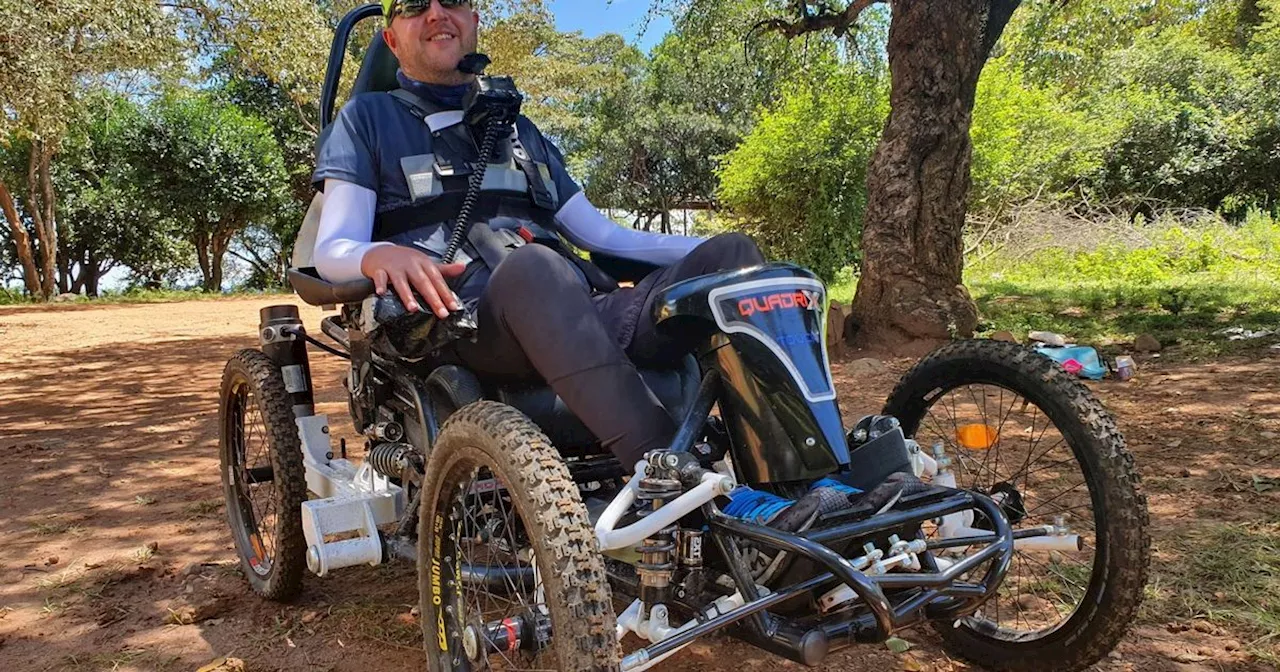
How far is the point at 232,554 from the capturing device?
10.8 ft

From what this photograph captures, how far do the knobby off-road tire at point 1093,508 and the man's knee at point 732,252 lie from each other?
22.4 inches

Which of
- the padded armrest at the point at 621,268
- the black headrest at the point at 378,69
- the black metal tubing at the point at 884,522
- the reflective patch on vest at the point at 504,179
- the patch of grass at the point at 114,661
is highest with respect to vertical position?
the black headrest at the point at 378,69

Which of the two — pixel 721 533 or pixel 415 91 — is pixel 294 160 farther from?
pixel 721 533

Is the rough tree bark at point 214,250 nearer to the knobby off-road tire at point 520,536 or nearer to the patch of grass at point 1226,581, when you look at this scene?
the knobby off-road tire at point 520,536

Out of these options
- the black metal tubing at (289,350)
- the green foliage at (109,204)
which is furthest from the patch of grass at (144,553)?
the green foliage at (109,204)

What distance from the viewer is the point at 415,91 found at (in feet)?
8.78

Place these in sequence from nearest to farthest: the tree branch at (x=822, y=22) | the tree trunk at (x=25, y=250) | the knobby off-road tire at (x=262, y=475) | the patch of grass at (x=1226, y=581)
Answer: the patch of grass at (x=1226, y=581)
the knobby off-road tire at (x=262, y=475)
the tree branch at (x=822, y=22)
the tree trunk at (x=25, y=250)

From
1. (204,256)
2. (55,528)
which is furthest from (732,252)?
(204,256)

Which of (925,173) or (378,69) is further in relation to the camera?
(925,173)

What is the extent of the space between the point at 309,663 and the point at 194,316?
41.5ft

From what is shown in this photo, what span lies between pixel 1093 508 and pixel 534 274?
130 cm

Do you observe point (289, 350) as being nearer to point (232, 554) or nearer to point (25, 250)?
point (232, 554)

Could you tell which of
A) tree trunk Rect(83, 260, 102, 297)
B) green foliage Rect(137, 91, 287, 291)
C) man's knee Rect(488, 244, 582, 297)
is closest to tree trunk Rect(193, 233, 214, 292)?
green foliage Rect(137, 91, 287, 291)

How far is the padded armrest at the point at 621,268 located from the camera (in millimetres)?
2646
